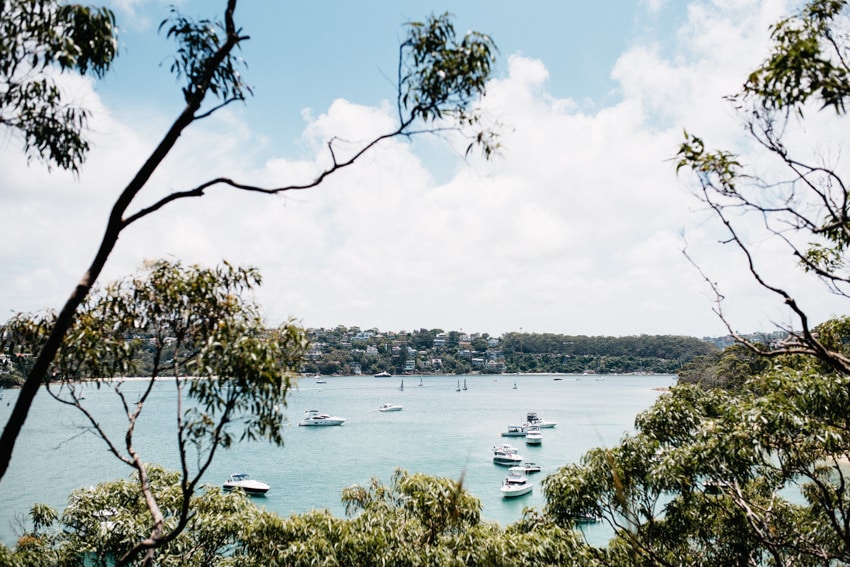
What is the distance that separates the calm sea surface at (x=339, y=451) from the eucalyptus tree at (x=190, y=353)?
7607 millimetres

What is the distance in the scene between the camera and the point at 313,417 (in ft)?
187

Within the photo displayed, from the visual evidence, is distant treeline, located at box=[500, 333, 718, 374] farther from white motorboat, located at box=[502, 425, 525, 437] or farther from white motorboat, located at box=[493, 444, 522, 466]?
white motorboat, located at box=[493, 444, 522, 466]

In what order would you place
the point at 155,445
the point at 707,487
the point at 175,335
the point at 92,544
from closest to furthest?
the point at 175,335 < the point at 707,487 < the point at 92,544 < the point at 155,445

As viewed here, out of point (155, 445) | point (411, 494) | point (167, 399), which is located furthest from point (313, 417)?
point (411, 494)

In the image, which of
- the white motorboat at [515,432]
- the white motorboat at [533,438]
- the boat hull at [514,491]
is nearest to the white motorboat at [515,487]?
the boat hull at [514,491]

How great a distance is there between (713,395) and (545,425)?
48617 millimetres

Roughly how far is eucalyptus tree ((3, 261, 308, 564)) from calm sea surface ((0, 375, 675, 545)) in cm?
761

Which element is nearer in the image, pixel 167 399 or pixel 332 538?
pixel 332 538

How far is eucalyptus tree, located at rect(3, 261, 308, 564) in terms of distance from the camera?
4324mm

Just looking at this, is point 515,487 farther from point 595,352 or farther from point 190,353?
point 595,352

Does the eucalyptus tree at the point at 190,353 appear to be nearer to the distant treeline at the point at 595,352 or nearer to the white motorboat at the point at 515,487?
the white motorboat at the point at 515,487

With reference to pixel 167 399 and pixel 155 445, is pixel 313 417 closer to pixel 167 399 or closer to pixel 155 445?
pixel 155 445

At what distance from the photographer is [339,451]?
138ft

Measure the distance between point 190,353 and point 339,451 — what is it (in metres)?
38.6
